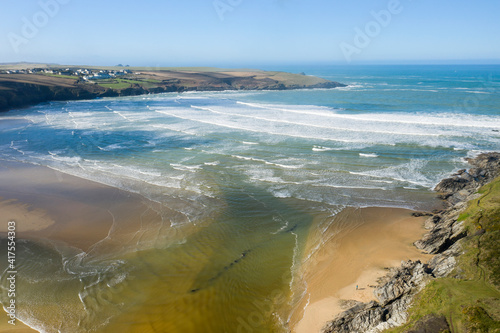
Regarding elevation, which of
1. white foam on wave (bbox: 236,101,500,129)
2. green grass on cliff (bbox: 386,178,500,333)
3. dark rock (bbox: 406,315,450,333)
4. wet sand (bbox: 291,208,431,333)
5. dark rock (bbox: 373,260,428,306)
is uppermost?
white foam on wave (bbox: 236,101,500,129)

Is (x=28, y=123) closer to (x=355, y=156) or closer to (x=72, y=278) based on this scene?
(x=72, y=278)

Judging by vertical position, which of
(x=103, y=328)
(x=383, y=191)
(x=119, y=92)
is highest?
(x=119, y=92)

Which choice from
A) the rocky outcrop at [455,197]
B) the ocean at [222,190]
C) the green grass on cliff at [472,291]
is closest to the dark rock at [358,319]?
the green grass on cliff at [472,291]

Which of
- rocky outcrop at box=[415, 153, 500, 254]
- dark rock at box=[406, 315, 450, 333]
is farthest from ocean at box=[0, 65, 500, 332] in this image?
dark rock at box=[406, 315, 450, 333]

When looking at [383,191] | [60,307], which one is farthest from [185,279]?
[383,191]

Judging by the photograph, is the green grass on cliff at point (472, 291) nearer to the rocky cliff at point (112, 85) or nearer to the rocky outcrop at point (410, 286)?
the rocky outcrop at point (410, 286)

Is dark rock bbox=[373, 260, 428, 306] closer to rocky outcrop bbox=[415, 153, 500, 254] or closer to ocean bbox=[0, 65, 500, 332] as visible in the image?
rocky outcrop bbox=[415, 153, 500, 254]
